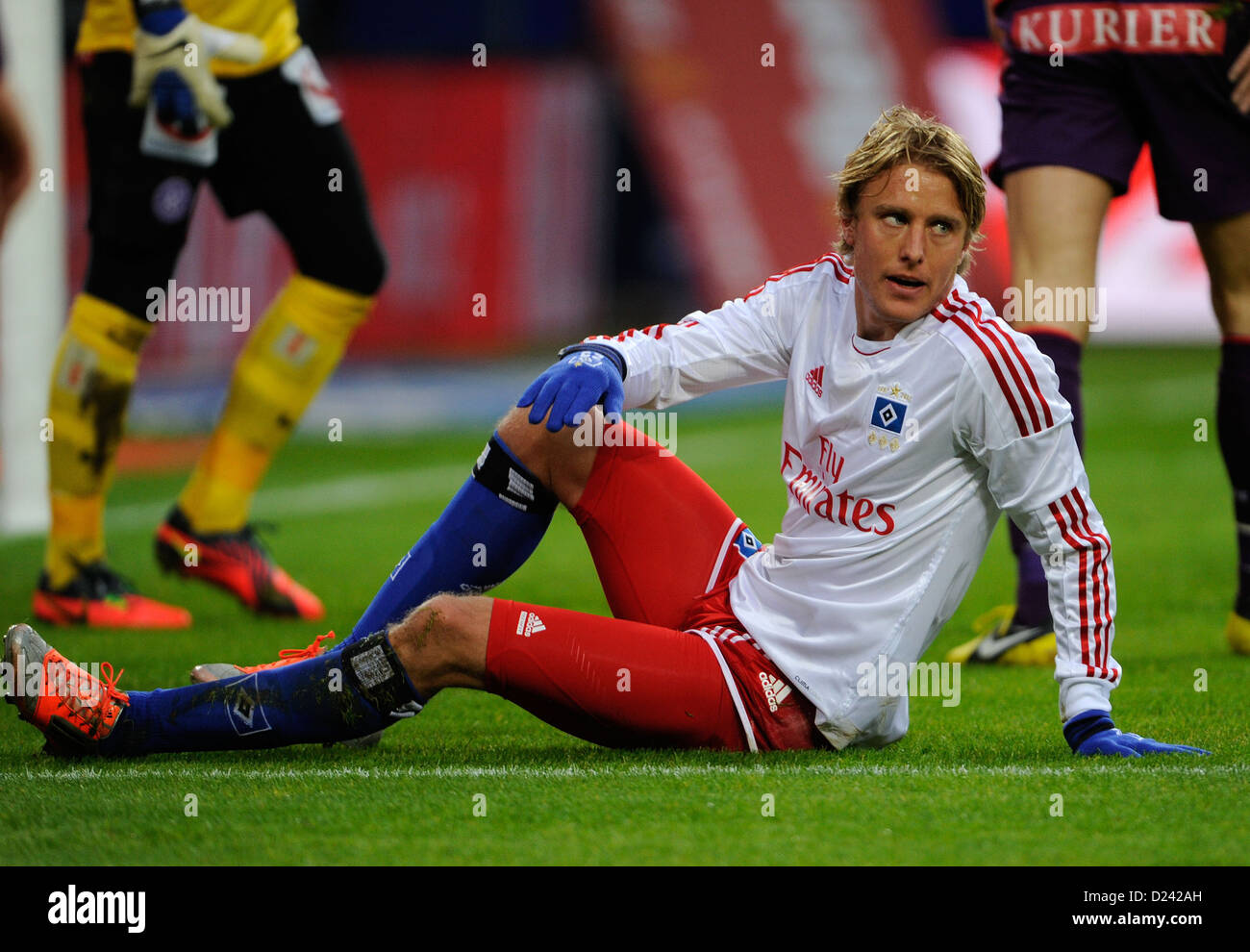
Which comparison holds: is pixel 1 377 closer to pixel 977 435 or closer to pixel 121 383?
pixel 121 383

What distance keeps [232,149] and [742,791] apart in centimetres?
316

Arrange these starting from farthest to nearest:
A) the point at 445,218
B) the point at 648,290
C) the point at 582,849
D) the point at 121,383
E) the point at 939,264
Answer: the point at 648,290 → the point at 445,218 → the point at 121,383 → the point at 939,264 → the point at 582,849

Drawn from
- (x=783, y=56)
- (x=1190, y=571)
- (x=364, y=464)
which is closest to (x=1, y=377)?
(x=364, y=464)

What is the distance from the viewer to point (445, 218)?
15.0m

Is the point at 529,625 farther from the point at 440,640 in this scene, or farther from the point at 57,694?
the point at 57,694

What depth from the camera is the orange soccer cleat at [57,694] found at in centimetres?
316

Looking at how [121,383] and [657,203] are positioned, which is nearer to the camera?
[121,383]

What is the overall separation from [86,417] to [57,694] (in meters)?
2.26

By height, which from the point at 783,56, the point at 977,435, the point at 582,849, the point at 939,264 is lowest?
the point at 582,849

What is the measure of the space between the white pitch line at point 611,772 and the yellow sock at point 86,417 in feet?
7.06

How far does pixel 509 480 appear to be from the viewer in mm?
3369
